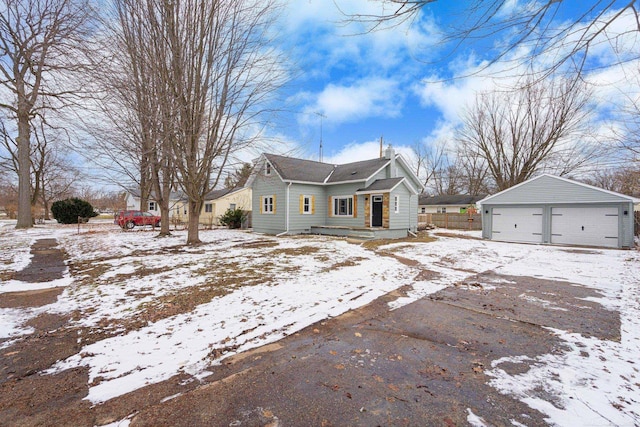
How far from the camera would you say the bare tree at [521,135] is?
18861mm

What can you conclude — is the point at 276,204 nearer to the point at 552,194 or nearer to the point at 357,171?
the point at 357,171

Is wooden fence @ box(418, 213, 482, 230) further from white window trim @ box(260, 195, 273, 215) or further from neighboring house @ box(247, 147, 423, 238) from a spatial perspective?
white window trim @ box(260, 195, 273, 215)

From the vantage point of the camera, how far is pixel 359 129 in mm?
23344

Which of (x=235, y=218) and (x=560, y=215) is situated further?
(x=235, y=218)

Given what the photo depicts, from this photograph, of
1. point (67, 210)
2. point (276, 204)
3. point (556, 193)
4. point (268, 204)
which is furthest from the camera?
point (67, 210)

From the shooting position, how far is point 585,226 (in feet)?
43.3

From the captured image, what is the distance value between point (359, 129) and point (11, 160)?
28304 millimetres

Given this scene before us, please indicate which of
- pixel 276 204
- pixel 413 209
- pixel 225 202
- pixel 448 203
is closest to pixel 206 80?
pixel 276 204

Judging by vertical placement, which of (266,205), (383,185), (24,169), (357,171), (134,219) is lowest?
(134,219)

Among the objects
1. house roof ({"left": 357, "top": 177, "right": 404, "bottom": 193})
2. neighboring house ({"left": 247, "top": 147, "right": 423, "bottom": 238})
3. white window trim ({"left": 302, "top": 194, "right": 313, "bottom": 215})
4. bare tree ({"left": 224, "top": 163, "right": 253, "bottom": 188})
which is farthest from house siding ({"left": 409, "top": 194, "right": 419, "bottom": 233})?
bare tree ({"left": 224, "top": 163, "right": 253, "bottom": 188})

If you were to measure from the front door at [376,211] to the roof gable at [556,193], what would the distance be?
635 centimetres

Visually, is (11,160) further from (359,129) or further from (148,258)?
(359,129)

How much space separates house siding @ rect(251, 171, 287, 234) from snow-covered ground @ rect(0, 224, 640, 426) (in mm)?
6194

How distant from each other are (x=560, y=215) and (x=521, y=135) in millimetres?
9925
